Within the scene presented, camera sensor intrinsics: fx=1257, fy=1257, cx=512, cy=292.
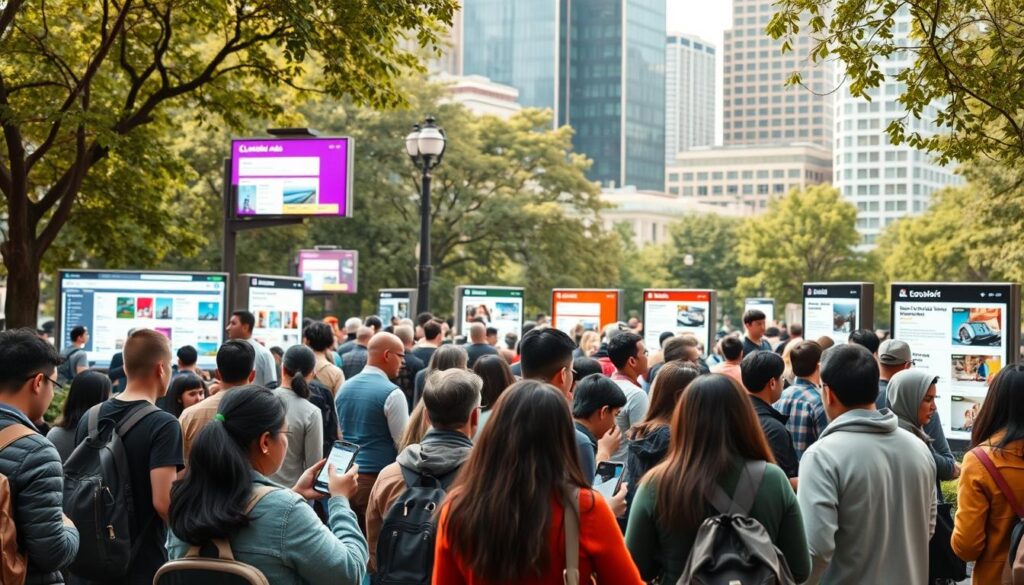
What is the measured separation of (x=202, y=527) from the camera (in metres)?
3.99

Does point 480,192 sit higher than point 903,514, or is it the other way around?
point 480,192

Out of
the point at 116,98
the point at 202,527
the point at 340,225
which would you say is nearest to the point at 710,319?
the point at 116,98

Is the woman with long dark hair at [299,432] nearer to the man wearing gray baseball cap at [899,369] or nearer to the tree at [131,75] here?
the man wearing gray baseball cap at [899,369]

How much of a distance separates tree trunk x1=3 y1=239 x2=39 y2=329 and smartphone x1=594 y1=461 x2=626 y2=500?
430 inches

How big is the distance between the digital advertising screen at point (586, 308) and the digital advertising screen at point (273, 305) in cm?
690

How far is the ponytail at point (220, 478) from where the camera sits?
13.1ft

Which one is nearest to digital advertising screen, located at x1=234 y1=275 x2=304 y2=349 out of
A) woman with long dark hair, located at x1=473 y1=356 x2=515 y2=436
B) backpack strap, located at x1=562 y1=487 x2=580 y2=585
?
woman with long dark hair, located at x1=473 y1=356 x2=515 y2=436

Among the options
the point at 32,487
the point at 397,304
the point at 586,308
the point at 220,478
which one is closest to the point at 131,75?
the point at 586,308

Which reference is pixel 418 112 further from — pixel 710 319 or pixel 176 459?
pixel 176 459

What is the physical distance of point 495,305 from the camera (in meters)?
24.8

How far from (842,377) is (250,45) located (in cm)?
1105

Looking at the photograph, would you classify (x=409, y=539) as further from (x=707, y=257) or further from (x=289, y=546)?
(x=707, y=257)

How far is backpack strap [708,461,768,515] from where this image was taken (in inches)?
164

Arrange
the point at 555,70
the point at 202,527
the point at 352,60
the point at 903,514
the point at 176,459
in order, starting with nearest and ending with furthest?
the point at 202,527 < the point at 903,514 < the point at 176,459 < the point at 352,60 < the point at 555,70
